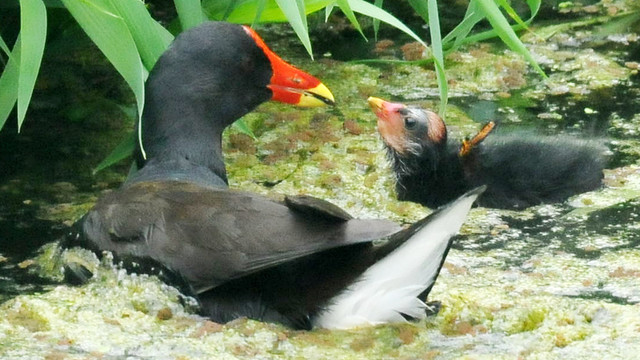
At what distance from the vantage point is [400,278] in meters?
3.36

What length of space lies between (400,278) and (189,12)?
57.2 inches

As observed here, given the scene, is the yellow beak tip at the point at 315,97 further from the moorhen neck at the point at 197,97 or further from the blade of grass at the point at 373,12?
the blade of grass at the point at 373,12

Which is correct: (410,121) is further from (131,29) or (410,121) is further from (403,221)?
(131,29)

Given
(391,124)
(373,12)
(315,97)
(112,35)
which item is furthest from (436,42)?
(112,35)

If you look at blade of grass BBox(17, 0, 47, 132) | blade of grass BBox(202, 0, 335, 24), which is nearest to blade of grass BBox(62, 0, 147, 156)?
blade of grass BBox(17, 0, 47, 132)

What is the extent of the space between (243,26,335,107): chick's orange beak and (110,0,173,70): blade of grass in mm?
369

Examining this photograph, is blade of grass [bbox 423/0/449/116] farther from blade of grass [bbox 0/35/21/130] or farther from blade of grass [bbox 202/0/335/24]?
blade of grass [bbox 0/35/21/130]

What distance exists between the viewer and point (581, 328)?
3.39m

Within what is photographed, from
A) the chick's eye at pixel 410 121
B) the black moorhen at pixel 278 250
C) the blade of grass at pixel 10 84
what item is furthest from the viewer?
the chick's eye at pixel 410 121

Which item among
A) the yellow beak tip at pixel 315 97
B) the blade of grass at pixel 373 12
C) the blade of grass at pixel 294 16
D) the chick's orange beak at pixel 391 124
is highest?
the blade of grass at pixel 294 16

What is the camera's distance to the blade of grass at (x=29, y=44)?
11.9 feet

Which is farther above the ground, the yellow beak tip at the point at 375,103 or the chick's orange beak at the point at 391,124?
the yellow beak tip at the point at 375,103

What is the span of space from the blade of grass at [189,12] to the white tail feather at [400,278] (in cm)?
138

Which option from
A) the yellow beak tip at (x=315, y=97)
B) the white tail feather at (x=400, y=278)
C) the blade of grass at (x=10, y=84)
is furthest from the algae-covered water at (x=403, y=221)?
the blade of grass at (x=10, y=84)
